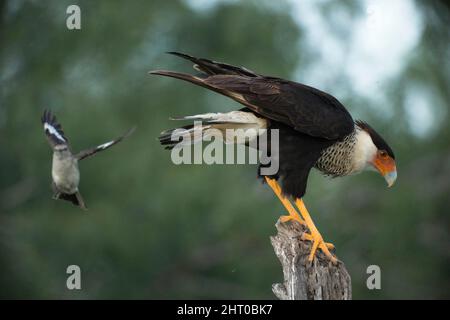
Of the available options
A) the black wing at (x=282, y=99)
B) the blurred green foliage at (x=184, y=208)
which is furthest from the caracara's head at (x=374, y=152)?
the blurred green foliage at (x=184, y=208)

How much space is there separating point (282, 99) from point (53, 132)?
193cm

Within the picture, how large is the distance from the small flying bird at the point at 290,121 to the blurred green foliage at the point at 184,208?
591 cm

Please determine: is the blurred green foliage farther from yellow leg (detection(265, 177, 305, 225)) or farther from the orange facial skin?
yellow leg (detection(265, 177, 305, 225))

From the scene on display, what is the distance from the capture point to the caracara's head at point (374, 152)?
5609mm

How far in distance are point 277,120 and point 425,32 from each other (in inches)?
278

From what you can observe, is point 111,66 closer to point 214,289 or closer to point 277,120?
point 214,289

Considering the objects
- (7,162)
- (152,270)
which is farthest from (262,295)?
(7,162)

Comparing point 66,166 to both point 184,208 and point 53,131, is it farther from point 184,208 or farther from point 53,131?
point 184,208

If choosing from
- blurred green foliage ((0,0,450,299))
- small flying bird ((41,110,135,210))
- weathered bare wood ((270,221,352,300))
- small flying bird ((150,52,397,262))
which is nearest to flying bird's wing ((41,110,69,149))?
small flying bird ((41,110,135,210))

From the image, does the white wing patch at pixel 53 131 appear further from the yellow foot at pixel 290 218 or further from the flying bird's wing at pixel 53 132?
the yellow foot at pixel 290 218

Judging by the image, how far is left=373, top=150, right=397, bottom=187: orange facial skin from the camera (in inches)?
223

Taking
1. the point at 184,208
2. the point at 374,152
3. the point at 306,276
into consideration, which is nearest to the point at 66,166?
the point at 306,276

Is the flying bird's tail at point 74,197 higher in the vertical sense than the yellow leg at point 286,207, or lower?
lower

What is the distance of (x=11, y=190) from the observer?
1375 centimetres
